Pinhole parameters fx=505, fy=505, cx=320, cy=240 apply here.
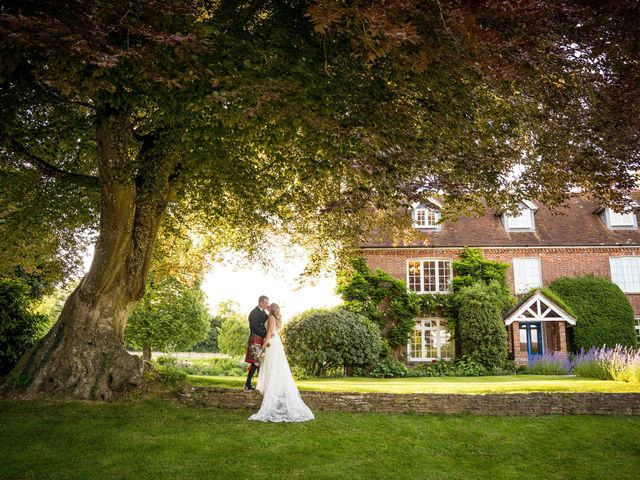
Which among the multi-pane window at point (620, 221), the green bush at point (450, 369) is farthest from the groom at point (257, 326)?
the multi-pane window at point (620, 221)

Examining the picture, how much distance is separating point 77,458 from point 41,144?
27.3 ft

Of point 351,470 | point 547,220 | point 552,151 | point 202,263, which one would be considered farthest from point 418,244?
point 351,470

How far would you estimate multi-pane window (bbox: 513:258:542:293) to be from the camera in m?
27.4

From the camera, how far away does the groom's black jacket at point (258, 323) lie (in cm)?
1130

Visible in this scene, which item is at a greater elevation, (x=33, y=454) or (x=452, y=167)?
(x=452, y=167)

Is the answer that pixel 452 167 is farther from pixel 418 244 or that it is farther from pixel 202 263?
pixel 418 244

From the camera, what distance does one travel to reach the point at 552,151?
9695 mm

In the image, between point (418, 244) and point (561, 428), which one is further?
point (418, 244)

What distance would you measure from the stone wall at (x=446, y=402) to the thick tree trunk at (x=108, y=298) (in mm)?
1922

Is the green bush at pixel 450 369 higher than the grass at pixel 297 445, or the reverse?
the green bush at pixel 450 369

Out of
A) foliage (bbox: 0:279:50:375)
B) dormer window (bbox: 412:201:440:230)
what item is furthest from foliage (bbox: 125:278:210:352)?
dormer window (bbox: 412:201:440:230)

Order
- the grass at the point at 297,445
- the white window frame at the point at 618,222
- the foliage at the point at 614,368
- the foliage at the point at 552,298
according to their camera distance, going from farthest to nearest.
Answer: the white window frame at the point at 618,222, the foliage at the point at 552,298, the foliage at the point at 614,368, the grass at the point at 297,445

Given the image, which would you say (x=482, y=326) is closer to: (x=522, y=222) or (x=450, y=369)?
(x=450, y=369)

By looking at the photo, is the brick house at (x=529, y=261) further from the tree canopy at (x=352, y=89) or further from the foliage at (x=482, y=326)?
the tree canopy at (x=352, y=89)
